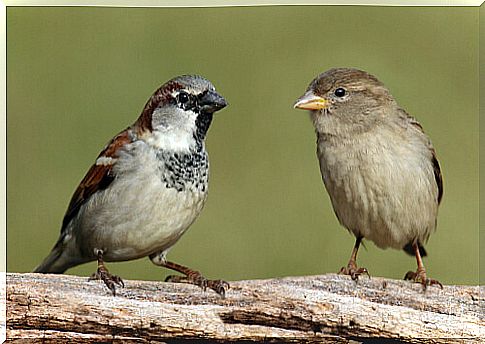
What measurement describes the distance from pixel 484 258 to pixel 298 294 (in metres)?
0.78

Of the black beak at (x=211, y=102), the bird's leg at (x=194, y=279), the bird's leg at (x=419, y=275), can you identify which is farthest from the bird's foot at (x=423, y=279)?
the black beak at (x=211, y=102)

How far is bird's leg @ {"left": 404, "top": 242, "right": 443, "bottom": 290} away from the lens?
13.0 ft

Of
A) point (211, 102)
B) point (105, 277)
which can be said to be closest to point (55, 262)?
point (105, 277)

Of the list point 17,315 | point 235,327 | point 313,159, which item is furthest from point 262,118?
point 17,315

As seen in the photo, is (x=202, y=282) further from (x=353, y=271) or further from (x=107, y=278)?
(x=353, y=271)

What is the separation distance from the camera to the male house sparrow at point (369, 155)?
387 cm

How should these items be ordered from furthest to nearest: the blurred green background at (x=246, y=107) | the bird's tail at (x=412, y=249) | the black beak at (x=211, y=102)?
the bird's tail at (x=412, y=249) → the blurred green background at (x=246, y=107) → the black beak at (x=211, y=102)

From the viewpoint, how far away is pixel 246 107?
393cm

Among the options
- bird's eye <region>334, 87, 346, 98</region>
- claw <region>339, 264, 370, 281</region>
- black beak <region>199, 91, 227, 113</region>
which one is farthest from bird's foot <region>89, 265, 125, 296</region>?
bird's eye <region>334, 87, 346, 98</region>

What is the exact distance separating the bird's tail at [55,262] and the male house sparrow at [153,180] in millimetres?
136

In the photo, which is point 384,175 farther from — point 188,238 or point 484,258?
point 188,238

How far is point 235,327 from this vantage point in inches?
152

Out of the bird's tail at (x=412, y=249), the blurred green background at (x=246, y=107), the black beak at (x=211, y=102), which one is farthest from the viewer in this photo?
the bird's tail at (x=412, y=249)

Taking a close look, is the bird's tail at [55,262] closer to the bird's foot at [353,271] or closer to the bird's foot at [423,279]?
the bird's foot at [353,271]
